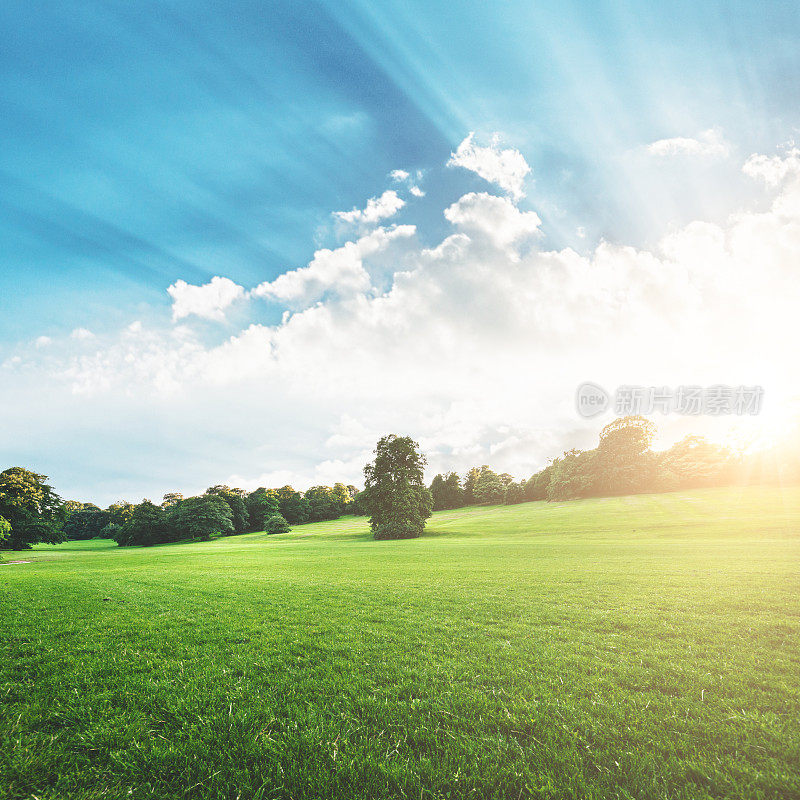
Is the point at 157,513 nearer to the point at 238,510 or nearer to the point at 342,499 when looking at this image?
the point at 238,510

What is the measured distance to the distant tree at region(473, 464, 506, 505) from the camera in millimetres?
104938

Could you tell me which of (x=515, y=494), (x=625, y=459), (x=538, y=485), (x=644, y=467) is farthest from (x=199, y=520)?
(x=644, y=467)

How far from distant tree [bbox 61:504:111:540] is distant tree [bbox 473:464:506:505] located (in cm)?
12170

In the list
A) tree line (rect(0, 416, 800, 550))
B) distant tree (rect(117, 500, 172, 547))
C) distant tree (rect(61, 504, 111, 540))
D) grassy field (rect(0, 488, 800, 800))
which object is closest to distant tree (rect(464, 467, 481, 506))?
tree line (rect(0, 416, 800, 550))

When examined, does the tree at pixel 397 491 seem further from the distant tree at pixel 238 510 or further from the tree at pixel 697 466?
the distant tree at pixel 238 510

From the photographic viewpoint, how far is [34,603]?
1067 centimetres

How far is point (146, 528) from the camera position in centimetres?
8431

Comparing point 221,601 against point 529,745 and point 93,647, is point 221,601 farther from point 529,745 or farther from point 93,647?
point 529,745

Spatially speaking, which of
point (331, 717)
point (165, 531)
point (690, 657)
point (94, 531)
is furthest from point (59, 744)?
point (94, 531)

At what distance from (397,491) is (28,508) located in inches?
2199

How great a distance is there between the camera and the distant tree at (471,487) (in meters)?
111

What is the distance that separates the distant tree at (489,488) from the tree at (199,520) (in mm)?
69314

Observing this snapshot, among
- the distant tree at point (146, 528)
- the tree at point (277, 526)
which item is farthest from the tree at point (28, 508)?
the tree at point (277, 526)

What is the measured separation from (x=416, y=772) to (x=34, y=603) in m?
13.6
